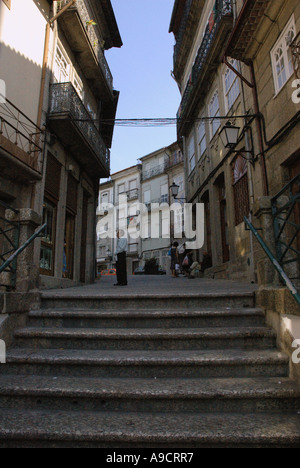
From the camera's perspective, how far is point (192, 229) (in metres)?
16.8

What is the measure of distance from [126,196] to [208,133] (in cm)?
2751

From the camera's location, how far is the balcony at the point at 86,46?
1062cm

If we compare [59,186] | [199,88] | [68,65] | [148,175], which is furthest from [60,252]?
[148,175]

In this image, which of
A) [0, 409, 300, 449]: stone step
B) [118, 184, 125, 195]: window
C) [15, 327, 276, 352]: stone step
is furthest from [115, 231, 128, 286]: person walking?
[118, 184, 125, 195]: window

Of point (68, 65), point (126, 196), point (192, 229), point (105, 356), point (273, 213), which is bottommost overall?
point (105, 356)

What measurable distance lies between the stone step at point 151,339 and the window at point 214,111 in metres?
10.6

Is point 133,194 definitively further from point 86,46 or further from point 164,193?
point 86,46

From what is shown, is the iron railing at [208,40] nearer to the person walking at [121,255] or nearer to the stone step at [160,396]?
the person walking at [121,255]

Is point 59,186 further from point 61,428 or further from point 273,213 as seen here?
point 61,428

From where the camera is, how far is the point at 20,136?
8.34 meters

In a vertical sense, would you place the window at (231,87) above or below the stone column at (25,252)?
above

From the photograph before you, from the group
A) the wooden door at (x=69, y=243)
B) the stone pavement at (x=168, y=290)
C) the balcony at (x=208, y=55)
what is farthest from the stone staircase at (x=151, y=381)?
→ the wooden door at (x=69, y=243)
